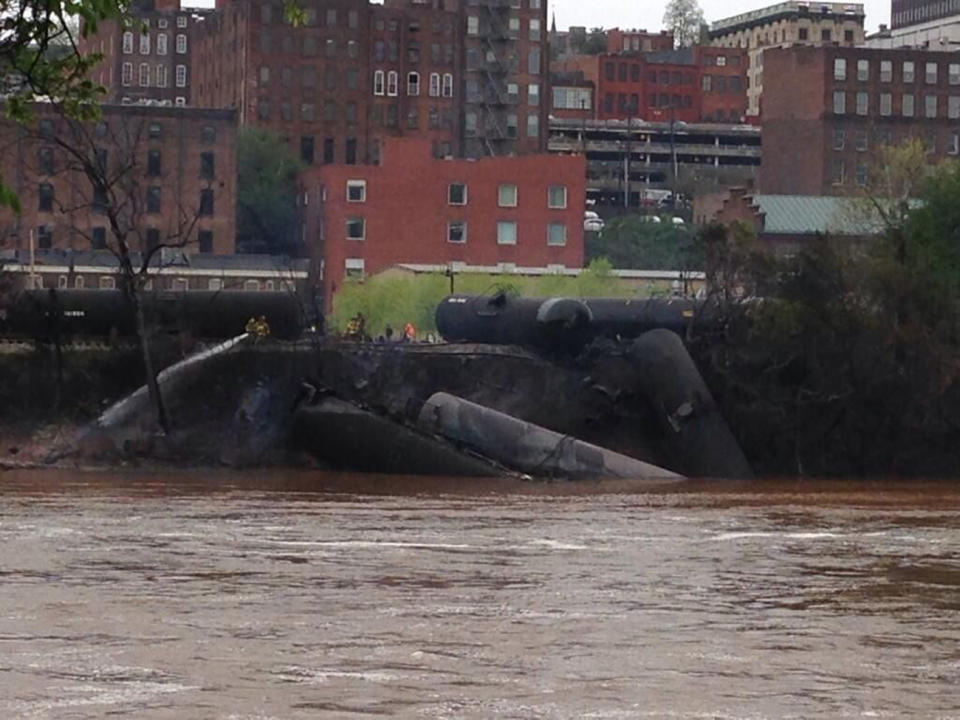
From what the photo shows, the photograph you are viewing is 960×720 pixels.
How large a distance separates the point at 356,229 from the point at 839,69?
57.6 meters

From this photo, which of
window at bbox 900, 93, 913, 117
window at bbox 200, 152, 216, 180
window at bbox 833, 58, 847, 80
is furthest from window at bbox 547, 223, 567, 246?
window at bbox 900, 93, 913, 117

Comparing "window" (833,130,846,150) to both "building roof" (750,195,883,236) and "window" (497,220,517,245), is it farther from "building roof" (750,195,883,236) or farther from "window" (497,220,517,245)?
"window" (497,220,517,245)

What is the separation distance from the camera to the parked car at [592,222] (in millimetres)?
173375

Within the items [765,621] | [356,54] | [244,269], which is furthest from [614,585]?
[356,54]

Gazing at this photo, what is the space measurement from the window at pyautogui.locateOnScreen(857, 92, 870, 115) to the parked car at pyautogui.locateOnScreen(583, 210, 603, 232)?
69.5 ft

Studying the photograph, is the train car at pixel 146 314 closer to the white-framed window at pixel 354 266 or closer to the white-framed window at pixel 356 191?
the white-framed window at pixel 354 266

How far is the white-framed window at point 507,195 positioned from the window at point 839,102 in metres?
48.9

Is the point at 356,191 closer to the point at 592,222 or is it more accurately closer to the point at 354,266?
the point at 354,266

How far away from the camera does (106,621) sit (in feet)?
84.3

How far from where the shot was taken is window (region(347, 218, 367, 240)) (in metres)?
136

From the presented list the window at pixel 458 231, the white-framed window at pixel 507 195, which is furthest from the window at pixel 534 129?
the window at pixel 458 231

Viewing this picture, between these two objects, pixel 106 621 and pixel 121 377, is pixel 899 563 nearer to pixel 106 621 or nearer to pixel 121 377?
pixel 106 621

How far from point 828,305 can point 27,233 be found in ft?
277

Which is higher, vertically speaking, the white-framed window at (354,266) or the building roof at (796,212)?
the building roof at (796,212)
